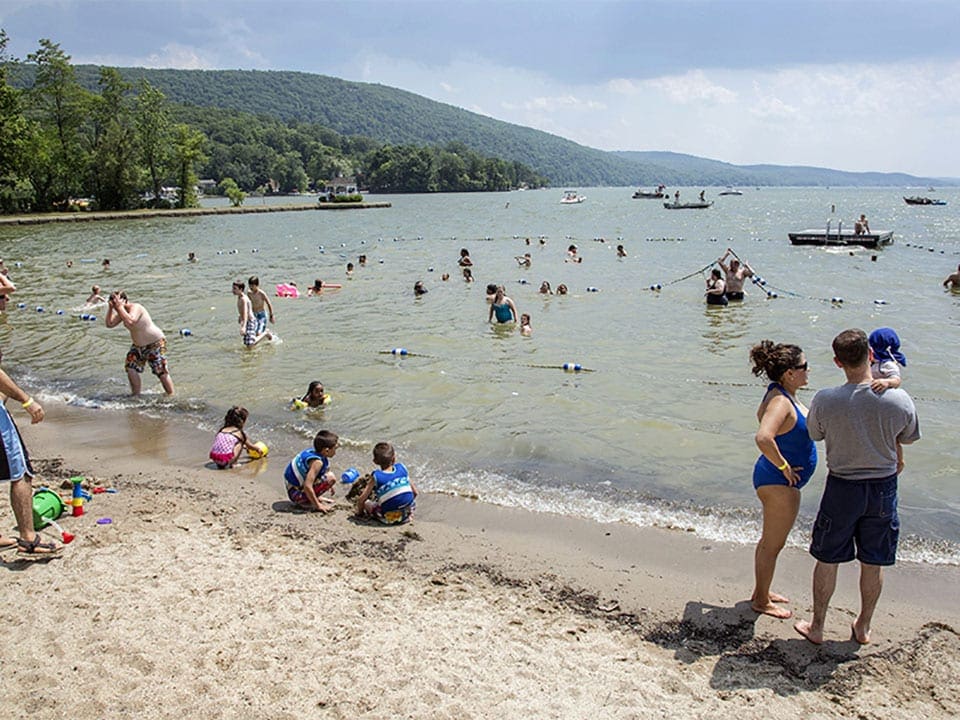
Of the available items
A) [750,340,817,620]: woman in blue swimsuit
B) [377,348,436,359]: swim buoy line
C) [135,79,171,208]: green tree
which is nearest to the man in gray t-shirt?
[750,340,817,620]: woman in blue swimsuit

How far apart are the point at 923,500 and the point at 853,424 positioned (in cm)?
425

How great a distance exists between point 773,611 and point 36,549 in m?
5.79

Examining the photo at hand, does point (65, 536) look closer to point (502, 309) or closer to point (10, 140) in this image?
point (502, 309)

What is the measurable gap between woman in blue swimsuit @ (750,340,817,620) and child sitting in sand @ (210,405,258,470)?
6265mm

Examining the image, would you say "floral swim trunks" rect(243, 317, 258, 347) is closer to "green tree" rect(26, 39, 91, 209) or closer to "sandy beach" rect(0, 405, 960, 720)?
"sandy beach" rect(0, 405, 960, 720)

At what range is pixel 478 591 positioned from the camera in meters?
5.58

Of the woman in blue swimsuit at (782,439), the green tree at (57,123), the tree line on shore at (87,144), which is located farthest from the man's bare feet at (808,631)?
the green tree at (57,123)

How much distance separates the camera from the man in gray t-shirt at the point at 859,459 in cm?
441

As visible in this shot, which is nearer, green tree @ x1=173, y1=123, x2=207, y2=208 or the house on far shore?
green tree @ x1=173, y1=123, x2=207, y2=208

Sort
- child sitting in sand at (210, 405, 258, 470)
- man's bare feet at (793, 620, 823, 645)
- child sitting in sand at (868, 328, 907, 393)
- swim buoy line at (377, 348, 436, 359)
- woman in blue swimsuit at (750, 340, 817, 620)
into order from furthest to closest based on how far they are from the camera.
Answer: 1. swim buoy line at (377, 348, 436, 359)
2. child sitting in sand at (210, 405, 258, 470)
3. child sitting in sand at (868, 328, 907, 393)
4. man's bare feet at (793, 620, 823, 645)
5. woman in blue swimsuit at (750, 340, 817, 620)

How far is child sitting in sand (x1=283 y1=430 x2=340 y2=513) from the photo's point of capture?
7.35 meters

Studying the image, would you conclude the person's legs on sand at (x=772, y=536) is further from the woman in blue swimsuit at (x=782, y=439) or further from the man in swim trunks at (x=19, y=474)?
the man in swim trunks at (x=19, y=474)

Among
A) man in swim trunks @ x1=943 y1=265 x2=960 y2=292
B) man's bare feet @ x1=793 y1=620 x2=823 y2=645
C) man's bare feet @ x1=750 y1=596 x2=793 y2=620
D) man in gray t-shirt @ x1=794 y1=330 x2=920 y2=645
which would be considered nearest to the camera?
man in gray t-shirt @ x1=794 y1=330 x2=920 y2=645

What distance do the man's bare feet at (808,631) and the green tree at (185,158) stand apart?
83.8 metres
